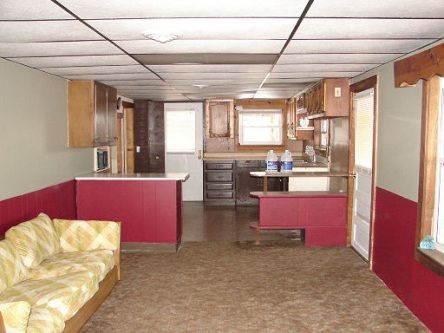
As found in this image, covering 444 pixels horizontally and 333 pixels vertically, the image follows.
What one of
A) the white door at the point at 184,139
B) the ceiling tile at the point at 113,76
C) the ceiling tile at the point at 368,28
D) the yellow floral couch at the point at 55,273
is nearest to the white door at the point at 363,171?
the ceiling tile at the point at 368,28

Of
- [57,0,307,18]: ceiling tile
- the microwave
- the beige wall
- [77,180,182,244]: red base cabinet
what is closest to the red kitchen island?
[77,180,182,244]: red base cabinet

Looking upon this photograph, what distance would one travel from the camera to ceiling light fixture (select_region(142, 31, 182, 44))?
2945mm

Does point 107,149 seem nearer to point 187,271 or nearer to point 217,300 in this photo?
point 187,271

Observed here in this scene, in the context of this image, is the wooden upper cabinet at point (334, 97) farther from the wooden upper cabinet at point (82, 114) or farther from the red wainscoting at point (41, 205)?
the red wainscoting at point (41, 205)

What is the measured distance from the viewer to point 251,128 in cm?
957

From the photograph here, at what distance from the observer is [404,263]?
3889mm

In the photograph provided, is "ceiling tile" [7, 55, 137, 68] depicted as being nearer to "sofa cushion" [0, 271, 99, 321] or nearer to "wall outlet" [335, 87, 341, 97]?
"sofa cushion" [0, 271, 99, 321]

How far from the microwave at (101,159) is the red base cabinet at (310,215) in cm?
246

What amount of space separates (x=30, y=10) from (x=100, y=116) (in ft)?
11.0

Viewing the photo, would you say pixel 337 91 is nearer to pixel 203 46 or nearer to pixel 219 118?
pixel 203 46

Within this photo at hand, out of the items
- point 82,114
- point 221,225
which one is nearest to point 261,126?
point 221,225

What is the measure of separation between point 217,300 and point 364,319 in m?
1.27

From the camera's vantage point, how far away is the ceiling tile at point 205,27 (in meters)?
2.68

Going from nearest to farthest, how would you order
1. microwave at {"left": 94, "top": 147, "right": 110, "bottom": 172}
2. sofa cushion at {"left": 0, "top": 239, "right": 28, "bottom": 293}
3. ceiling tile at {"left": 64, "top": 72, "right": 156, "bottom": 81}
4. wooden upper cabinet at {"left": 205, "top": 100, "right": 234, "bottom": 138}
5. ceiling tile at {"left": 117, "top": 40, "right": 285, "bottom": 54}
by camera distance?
sofa cushion at {"left": 0, "top": 239, "right": 28, "bottom": 293} → ceiling tile at {"left": 117, "top": 40, "right": 285, "bottom": 54} → ceiling tile at {"left": 64, "top": 72, "right": 156, "bottom": 81} → microwave at {"left": 94, "top": 147, "right": 110, "bottom": 172} → wooden upper cabinet at {"left": 205, "top": 100, "right": 234, "bottom": 138}
